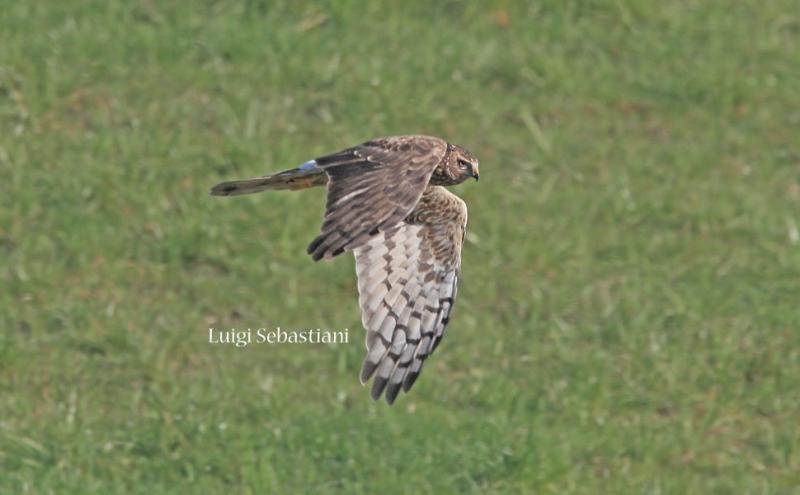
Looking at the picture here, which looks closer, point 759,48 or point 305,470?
point 305,470

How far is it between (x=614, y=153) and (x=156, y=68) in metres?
2.84

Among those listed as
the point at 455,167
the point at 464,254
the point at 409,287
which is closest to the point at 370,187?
the point at 455,167

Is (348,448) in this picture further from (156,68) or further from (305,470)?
(156,68)

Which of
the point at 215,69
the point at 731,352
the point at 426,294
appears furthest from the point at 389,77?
the point at 426,294

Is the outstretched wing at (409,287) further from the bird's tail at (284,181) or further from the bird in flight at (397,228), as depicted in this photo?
the bird's tail at (284,181)

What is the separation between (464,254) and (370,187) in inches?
171

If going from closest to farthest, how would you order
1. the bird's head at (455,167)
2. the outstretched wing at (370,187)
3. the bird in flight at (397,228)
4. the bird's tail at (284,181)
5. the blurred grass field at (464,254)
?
the outstretched wing at (370,187), the bird in flight at (397,228), the bird's tail at (284,181), the bird's head at (455,167), the blurred grass field at (464,254)

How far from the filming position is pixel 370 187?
19.5 feet

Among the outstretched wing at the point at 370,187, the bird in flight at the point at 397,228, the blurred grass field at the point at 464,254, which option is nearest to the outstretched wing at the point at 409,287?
the bird in flight at the point at 397,228

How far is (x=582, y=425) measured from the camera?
9.33 metres

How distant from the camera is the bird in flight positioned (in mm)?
5910

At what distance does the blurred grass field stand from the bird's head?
214 centimetres

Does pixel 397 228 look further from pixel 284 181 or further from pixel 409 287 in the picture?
pixel 284 181

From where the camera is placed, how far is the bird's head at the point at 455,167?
22.2ft
